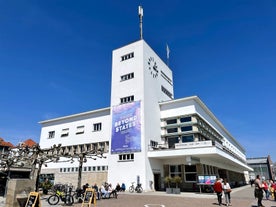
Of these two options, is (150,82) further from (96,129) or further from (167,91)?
(96,129)

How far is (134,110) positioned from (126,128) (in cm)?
243

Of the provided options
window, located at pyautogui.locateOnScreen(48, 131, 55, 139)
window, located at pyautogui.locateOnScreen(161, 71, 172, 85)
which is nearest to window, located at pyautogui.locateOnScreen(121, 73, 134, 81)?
window, located at pyautogui.locateOnScreen(161, 71, 172, 85)

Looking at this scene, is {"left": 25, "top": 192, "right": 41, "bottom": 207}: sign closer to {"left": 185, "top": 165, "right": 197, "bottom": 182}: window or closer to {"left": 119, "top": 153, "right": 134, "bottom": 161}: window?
{"left": 119, "top": 153, "right": 134, "bottom": 161}: window

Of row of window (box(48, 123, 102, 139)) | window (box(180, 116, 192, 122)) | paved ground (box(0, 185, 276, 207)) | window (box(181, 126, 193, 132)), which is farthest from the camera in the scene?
row of window (box(48, 123, 102, 139))

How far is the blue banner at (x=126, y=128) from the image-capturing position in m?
26.8

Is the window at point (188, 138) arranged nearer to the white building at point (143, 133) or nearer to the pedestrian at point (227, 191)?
the white building at point (143, 133)

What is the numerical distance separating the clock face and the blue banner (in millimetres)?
6101

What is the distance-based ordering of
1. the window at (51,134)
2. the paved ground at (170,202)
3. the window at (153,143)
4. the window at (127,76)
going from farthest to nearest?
1. the window at (51,134)
2. the window at (127,76)
3. the window at (153,143)
4. the paved ground at (170,202)

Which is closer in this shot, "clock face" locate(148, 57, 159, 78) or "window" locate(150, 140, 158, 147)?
"window" locate(150, 140, 158, 147)

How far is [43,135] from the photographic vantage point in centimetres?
3984

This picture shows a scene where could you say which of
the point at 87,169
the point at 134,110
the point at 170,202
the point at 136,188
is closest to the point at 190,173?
the point at 136,188

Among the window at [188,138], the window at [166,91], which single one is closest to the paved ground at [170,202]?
the window at [188,138]

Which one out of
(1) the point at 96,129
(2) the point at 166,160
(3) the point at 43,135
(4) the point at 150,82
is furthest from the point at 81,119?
(2) the point at 166,160

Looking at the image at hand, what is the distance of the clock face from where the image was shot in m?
31.8
